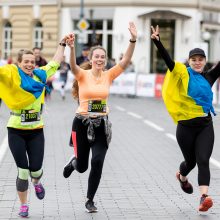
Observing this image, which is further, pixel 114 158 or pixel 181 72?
pixel 114 158

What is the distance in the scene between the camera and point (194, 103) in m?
8.44

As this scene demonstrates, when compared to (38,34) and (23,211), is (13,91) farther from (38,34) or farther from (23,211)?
(38,34)

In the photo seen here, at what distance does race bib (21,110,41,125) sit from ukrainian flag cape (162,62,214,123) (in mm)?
1414

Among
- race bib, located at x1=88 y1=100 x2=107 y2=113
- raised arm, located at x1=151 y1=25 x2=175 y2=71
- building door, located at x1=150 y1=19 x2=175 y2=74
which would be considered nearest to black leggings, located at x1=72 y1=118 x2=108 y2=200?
race bib, located at x1=88 y1=100 x2=107 y2=113

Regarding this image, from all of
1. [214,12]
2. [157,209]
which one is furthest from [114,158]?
[214,12]

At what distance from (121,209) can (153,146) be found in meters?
6.61

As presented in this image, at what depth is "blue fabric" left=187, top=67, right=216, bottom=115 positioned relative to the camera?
840 centimetres

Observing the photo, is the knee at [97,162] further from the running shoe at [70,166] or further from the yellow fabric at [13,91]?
the yellow fabric at [13,91]

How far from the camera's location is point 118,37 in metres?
49.1

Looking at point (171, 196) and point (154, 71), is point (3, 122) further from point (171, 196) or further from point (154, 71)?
point (154, 71)

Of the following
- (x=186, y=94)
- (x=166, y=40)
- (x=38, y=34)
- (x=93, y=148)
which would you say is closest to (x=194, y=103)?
(x=186, y=94)

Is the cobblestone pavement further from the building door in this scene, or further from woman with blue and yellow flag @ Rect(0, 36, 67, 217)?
the building door

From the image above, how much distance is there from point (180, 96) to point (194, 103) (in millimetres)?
161

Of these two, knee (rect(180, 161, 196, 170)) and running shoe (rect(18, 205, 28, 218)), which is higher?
knee (rect(180, 161, 196, 170))
